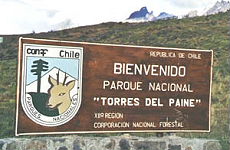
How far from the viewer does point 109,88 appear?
8.69 m

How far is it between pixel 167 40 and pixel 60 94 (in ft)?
50.3

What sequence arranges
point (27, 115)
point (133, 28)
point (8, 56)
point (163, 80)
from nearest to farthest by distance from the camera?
1. point (27, 115)
2. point (163, 80)
3. point (8, 56)
4. point (133, 28)

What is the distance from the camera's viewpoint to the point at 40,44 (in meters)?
8.18

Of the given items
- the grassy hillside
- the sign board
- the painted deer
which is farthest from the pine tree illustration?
the grassy hillside

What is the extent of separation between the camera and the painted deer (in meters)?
8.25

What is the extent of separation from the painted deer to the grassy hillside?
2927mm

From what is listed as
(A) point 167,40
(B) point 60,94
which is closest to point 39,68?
(B) point 60,94

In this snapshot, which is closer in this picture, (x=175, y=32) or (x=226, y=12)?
(x=175, y=32)

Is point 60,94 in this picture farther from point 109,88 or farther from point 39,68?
point 109,88

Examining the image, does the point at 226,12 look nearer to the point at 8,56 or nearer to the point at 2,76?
the point at 8,56

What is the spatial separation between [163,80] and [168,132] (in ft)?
Answer: 3.19

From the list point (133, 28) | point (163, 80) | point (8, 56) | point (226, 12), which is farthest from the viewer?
point (226, 12)

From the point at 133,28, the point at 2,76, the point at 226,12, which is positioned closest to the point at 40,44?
the point at 2,76

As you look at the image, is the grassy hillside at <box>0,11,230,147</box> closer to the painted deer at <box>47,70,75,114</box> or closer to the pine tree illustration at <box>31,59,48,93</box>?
the painted deer at <box>47,70,75,114</box>
